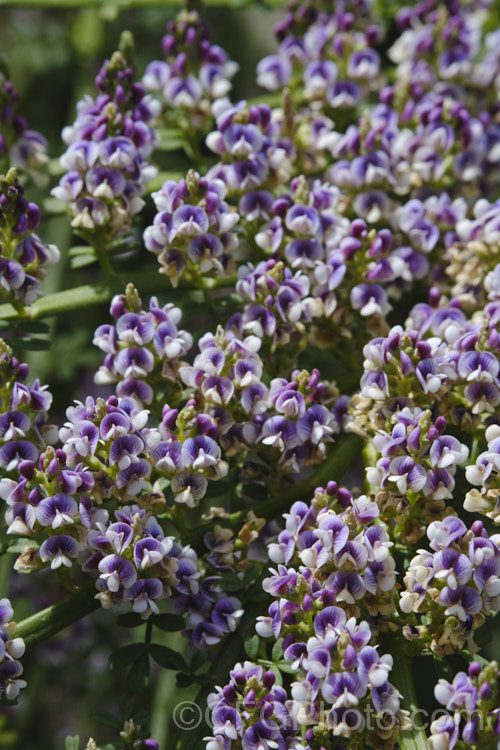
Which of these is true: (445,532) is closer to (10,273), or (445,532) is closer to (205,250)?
(205,250)

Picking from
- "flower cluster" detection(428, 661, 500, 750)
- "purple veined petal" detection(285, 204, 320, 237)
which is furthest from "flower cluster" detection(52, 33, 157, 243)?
"flower cluster" detection(428, 661, 500, 750)

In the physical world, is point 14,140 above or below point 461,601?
above

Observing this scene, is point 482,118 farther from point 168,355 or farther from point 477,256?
point 168,355

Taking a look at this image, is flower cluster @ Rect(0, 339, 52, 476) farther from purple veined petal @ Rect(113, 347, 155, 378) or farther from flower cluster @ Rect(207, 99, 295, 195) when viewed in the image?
flower cluster @ Rect(207, 99, 295, 195)

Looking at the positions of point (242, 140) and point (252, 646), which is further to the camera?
point (242, 140)

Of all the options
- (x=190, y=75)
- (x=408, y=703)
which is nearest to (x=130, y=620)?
(x=408, y=703)

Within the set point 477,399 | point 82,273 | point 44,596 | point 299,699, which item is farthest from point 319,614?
point 82,273
